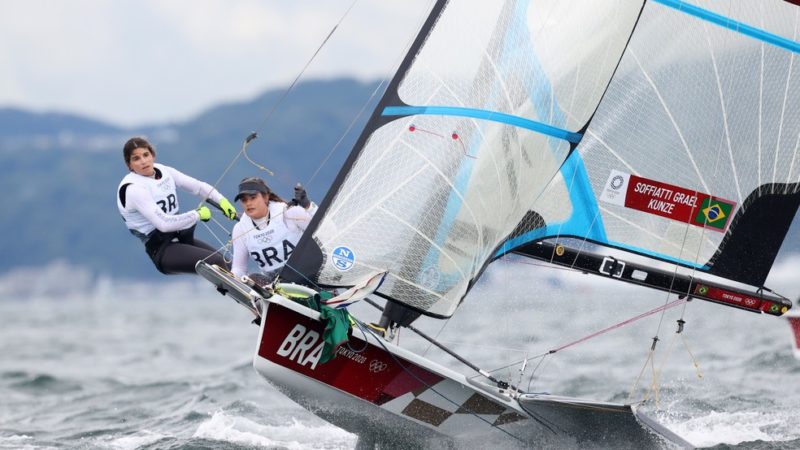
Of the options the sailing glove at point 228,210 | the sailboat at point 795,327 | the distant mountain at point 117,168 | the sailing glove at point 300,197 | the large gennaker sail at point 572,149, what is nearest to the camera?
the large gennaker sail at point 572,149

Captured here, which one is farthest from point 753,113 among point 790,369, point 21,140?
point 21,140

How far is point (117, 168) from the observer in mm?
113875

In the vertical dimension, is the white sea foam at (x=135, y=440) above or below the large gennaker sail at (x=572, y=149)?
below

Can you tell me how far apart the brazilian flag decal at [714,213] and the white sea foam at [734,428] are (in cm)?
117

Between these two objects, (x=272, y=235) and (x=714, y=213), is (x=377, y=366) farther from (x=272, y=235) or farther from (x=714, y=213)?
(x=714, y=213)

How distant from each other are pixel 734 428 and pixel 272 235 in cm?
300

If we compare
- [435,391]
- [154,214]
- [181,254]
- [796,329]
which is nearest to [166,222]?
[154,214]

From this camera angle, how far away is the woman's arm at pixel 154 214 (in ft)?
18.9

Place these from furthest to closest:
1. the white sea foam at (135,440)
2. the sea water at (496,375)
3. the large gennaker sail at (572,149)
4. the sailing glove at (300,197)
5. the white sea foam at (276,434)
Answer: the sea water at (496,375) → the white sea foam at (135,440) → the white sea foam at (276,434) → the sailing glove at (300,197) → the large gennaker sail at (572,149)

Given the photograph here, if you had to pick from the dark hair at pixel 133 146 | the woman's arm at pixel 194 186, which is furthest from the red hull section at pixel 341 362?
the dark hair at pixel 133 146

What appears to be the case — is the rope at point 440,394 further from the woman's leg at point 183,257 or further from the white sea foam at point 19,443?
the white sea foam at point 19,443

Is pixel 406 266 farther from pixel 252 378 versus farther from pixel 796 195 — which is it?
pixel 252 378

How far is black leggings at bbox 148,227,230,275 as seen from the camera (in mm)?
5863

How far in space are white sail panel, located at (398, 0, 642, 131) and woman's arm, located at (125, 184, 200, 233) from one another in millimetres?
1255
